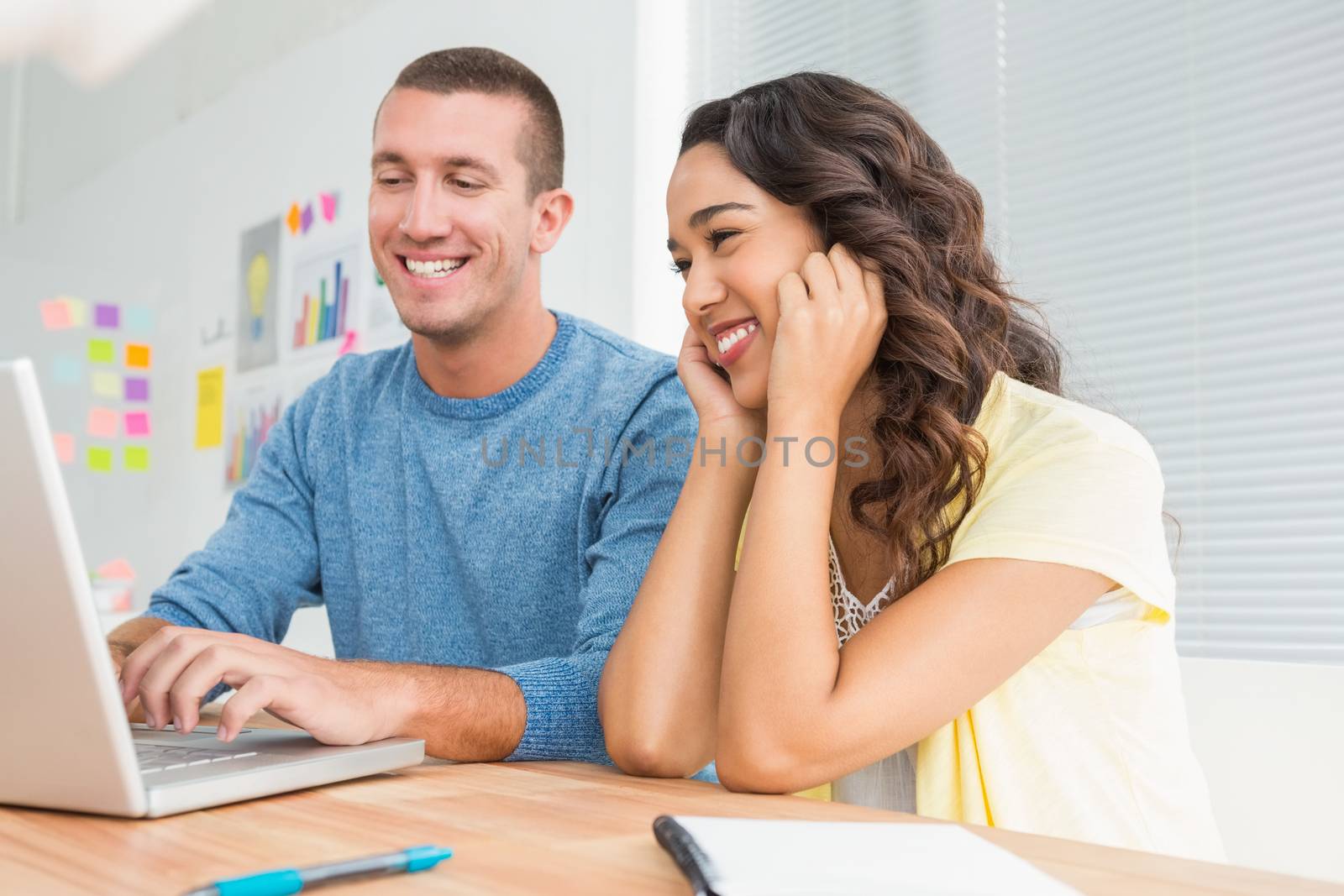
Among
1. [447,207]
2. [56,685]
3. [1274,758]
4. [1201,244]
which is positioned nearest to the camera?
[56,685]

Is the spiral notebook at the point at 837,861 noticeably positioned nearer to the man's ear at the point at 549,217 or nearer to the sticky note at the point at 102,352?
the man's ear at the point at 549,217

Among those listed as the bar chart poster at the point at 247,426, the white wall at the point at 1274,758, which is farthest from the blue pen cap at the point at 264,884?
the bar chart poster at the point at 247,426

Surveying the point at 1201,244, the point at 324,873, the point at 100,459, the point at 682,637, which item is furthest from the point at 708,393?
the point at 100,459

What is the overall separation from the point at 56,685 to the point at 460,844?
224mm

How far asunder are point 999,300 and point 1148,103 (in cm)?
83

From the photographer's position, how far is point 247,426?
11.0 feet

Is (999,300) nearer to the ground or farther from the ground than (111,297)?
nearer to the ground

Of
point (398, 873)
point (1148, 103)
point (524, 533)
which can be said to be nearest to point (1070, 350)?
point (1148, 103)

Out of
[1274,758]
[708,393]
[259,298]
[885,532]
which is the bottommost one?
[1274,758]

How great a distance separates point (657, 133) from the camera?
236 cm

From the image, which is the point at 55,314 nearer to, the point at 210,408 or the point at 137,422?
the point at 137,422

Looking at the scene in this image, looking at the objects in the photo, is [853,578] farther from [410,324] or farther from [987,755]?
[410,324]

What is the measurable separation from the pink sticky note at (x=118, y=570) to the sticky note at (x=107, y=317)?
2.67 feet

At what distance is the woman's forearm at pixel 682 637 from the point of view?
0.97m
